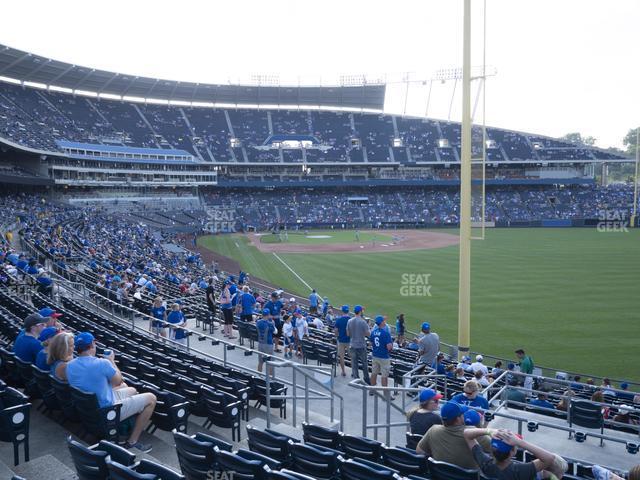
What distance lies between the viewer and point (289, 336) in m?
12.4

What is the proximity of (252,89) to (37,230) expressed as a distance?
58689mm

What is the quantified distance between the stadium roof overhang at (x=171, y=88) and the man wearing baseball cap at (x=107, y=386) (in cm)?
5884

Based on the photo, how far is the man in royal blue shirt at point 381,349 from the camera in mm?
9648

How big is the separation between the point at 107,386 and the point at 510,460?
13.7ft

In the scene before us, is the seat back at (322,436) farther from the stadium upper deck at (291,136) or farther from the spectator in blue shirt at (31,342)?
the stadium upper deck at (291,136)

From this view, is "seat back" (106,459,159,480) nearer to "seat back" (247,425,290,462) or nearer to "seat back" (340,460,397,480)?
"seat back" (247,425,290,462)

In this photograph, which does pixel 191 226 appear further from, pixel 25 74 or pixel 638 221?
pixel 638 221

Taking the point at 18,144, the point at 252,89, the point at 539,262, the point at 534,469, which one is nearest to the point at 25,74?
the point at 18,144

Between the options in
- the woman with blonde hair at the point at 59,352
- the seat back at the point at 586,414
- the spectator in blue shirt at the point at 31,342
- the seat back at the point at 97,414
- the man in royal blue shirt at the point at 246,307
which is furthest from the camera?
the man in royal blue shirt at the point at 246,307

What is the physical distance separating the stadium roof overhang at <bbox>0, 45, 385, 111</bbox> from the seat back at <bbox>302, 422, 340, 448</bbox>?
198 ft

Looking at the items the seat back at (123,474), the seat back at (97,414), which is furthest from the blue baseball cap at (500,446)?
the seat back at (97,414)

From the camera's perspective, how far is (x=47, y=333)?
6.77 metres

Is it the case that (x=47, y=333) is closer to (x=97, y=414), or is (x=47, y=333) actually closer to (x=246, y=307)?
(x=97, y=414)

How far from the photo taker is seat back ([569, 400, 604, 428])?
7.70 meters
